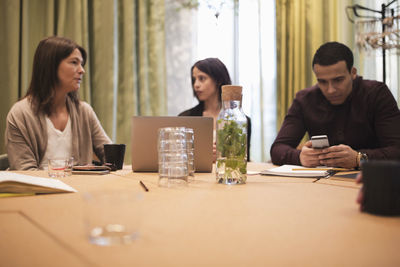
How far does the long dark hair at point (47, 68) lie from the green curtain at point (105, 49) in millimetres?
701

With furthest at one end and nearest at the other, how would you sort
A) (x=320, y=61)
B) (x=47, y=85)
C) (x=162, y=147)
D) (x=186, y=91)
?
(x=186, y=91), (x=47, y=85), (x=320, y=61), (x=162, y=147)

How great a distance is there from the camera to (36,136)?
6.46ft

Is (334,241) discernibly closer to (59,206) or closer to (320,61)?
(59,206)

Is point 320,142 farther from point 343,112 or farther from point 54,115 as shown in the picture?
point 54,115

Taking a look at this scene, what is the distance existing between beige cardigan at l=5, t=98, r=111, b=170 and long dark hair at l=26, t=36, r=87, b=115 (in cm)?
9

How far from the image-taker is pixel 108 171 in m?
1.40

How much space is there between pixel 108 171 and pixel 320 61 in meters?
1.28

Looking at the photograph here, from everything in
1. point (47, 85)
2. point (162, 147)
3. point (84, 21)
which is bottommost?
point (162, 147)

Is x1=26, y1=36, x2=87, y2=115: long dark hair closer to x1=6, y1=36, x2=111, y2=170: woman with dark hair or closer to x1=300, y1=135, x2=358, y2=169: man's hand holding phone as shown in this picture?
x1=6, y1=36, x2=111, y2=170: woman with dark hair

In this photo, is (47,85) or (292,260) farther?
(47,85)

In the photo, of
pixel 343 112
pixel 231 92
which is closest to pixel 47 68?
pixel 231 92

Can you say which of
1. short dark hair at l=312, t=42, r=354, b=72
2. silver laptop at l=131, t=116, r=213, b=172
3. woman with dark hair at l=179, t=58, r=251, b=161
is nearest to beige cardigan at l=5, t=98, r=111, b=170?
silver laptop at l=131, t=116, r=213, b=172

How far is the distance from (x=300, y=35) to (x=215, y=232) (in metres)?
3.13

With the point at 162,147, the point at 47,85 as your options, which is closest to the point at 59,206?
the point at 162,147
